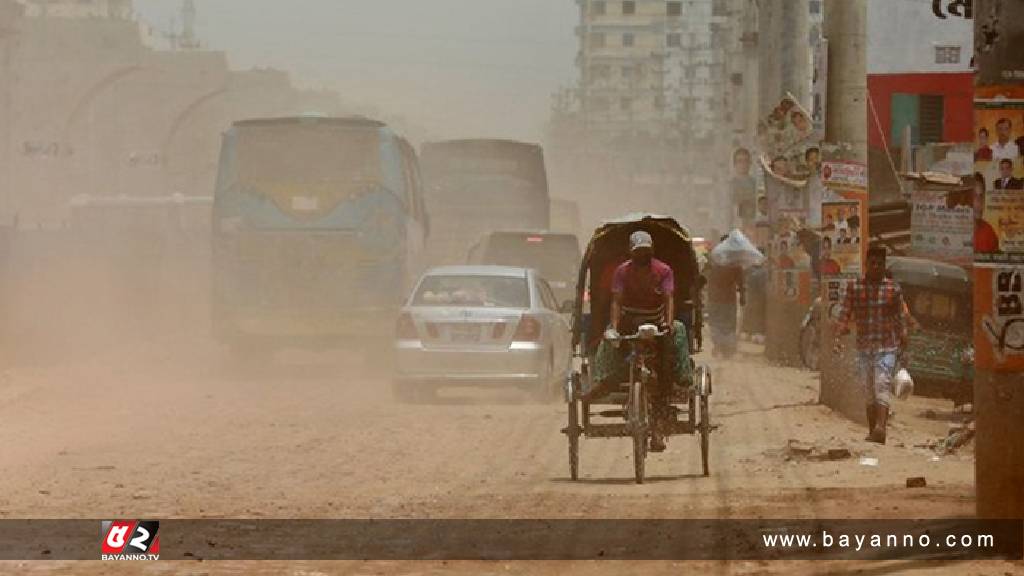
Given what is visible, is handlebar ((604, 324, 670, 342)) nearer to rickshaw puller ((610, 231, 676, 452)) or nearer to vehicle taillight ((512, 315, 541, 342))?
rickshaw puller ((610, 231, 676, 452))

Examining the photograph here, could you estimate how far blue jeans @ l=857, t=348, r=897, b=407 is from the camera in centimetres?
1873

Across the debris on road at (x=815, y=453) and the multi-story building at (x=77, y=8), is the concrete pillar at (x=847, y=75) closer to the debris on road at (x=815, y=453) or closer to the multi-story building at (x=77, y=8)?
the debris on road at (x=815, y=453)

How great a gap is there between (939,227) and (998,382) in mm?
17446

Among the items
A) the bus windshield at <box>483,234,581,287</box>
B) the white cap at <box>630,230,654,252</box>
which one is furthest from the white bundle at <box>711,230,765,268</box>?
the white cap at <box>630,230,654,252</box>

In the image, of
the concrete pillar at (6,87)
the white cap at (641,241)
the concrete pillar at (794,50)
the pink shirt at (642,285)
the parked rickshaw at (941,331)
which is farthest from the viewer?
the concrete pillar at (6,87)

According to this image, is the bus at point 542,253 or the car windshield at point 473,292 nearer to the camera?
the car windshield at point 473,292

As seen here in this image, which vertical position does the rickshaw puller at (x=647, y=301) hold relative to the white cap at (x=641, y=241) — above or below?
below

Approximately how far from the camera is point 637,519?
42.4ft

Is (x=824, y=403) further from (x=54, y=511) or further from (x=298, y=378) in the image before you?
(x=54, y=511)

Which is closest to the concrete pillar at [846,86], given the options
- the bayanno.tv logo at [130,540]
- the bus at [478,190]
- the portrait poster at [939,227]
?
the portrait poster at [939,227]

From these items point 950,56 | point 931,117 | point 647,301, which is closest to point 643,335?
point 647,301

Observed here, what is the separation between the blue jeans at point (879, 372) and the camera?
61.5 feet

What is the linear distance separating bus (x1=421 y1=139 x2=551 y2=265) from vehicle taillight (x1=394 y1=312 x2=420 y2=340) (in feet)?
78.4

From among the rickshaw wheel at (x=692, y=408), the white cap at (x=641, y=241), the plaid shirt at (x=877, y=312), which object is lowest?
the rickshaw wheel at (x=692, y=408)
